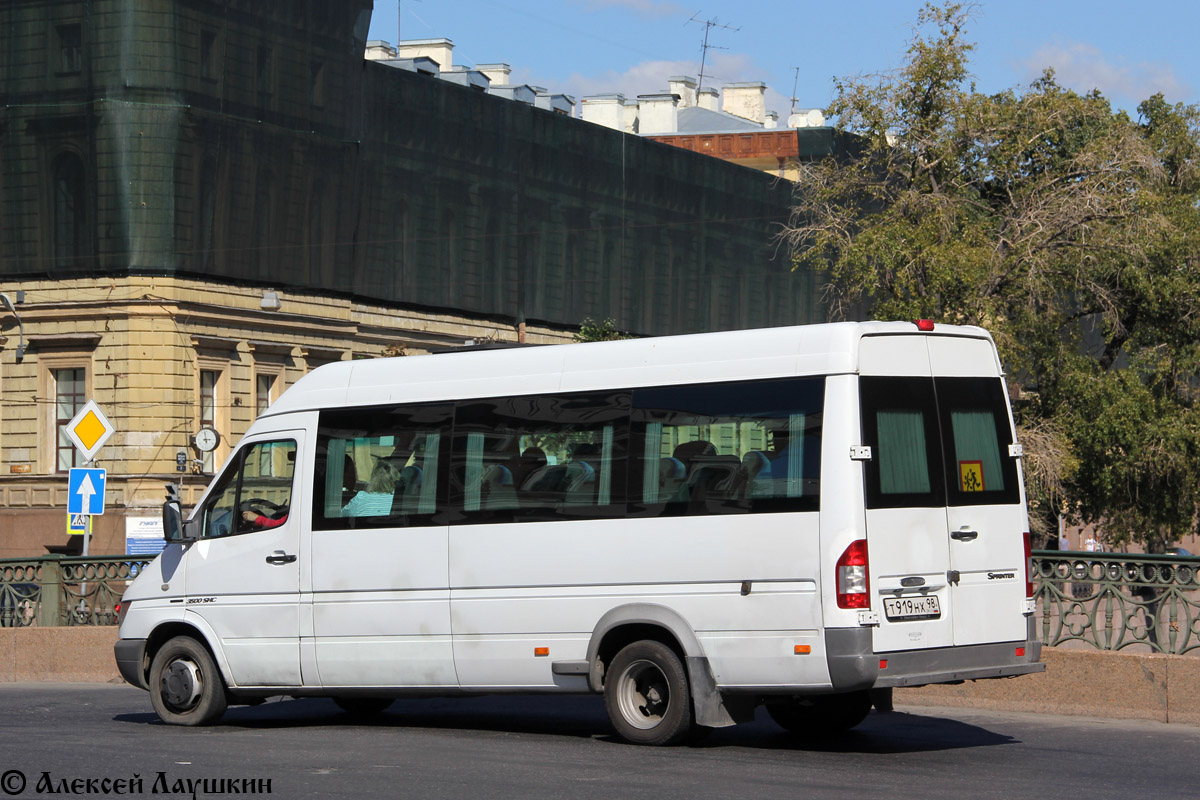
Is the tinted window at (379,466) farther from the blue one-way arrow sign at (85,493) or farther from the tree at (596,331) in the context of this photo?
the tree at (596,331)

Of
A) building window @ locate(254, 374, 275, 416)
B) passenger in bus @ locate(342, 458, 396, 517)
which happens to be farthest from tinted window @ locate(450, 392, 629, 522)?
building window @ locate(254, 374, 275, 416)

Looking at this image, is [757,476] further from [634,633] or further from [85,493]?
[85,493]

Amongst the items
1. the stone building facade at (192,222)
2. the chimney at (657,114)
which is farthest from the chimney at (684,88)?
the stone building facade at (192,222)

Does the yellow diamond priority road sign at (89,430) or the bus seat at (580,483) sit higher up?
the yellow diamond priority road sign at (89,430)

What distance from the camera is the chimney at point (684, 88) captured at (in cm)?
8056

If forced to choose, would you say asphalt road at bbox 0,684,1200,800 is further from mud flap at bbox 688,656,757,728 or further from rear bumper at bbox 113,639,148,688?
rear bumper at bbox 113,639,148,688

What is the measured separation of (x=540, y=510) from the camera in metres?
11.4

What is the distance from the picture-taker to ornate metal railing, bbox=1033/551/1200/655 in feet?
40.5

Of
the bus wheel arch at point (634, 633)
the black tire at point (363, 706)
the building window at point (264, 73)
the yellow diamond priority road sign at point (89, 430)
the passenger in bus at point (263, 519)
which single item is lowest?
the black tire at point (363, 706)

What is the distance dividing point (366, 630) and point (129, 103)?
29796mm

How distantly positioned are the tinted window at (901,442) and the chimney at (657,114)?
2700 inches

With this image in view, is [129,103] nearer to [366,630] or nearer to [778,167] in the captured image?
[366,630]

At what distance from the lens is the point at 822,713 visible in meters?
11.8

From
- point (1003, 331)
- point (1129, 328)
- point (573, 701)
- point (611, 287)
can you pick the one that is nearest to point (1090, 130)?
point (1129, 328)
